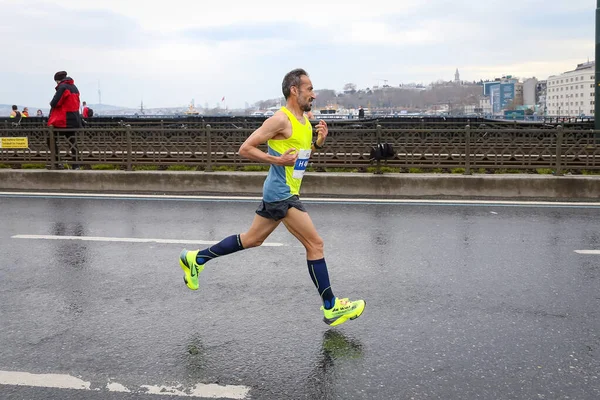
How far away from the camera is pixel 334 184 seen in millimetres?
11461

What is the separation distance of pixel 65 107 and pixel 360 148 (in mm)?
6677

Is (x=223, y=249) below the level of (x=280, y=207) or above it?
below

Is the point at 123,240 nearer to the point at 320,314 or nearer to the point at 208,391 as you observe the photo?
the point at 320,314

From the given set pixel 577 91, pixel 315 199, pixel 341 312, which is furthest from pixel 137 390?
pixel 577 91

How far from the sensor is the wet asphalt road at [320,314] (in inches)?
148

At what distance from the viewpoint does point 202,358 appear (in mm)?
4070

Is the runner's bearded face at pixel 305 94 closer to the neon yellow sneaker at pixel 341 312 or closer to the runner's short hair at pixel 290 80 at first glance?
the runner's short hair at pixel 290 80

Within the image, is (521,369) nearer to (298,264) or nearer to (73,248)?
(298,264)

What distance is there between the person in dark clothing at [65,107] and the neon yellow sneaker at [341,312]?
32.9 feet

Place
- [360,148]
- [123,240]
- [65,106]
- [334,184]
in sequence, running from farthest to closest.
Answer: [65,106]
[360,148]
[334,184]
[123,240]

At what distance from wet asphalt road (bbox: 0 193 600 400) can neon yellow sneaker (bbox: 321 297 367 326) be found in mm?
83

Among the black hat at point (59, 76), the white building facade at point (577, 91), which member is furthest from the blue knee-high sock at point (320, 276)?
the white building facade at point (577, 91)

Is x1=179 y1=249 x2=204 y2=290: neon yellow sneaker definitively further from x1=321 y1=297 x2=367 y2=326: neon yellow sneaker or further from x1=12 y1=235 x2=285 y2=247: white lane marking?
x1=12 y1=235 x2=285 y2=247: white lane marking

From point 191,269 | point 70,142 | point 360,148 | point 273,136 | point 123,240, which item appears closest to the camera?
point 273,136
